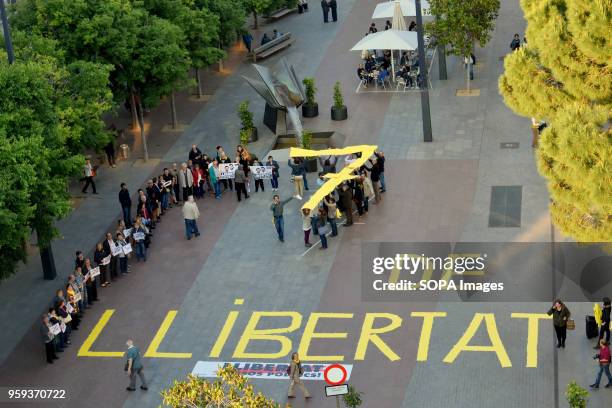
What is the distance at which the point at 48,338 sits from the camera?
30.2m

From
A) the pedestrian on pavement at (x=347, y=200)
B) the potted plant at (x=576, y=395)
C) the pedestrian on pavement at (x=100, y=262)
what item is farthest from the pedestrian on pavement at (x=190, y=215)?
the potted plant at (x=576, y=395)

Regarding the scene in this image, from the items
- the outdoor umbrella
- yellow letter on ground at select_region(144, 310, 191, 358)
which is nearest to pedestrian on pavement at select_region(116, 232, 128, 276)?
yellow letter on ground at select_region(144, 310, 191, 358)

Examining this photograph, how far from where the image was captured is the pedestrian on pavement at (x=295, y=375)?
1086 inches

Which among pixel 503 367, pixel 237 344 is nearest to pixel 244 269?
pixel 237 344

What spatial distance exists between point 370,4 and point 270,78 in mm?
17348

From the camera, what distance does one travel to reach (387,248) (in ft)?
113

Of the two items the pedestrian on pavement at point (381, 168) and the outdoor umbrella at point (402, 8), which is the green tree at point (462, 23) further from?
the pedestrian on pavement at point (381, 168)

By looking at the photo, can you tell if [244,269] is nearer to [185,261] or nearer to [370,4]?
[185,261]

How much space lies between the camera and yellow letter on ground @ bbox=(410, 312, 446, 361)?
29.2 meters

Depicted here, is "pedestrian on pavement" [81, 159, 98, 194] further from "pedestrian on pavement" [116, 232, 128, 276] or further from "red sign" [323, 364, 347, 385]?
"red sign" [323, 364, 347, 385]

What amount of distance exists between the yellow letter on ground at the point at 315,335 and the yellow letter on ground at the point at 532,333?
423cm

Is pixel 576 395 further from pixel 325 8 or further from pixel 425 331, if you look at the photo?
pixel 325 8

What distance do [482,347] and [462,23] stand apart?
Result: 17415 millimetres

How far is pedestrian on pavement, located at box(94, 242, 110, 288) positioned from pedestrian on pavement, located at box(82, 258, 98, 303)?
278 millimetres
